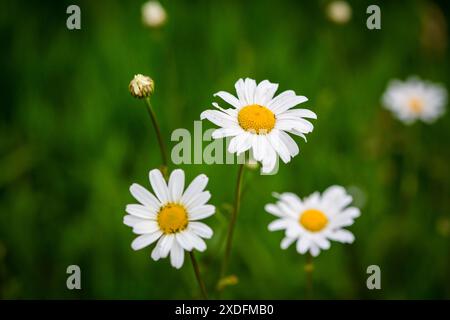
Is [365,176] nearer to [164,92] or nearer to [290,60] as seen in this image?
[290,60]

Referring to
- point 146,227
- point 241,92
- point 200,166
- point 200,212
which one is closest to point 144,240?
point 146,227

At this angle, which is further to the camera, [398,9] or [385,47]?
[398,9]

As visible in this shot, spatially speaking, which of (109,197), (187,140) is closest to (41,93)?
(109,197)

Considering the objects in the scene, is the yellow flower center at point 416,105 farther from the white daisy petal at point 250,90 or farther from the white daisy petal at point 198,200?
the white daisy petal at point 198,200

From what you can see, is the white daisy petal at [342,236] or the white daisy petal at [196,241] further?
the white daisy petal at [342,236]

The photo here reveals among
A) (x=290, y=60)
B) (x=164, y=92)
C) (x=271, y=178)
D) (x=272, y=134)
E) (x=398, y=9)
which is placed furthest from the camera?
(x=398, y=9)

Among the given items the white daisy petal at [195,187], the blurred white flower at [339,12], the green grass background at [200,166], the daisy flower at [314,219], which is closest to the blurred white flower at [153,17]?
the green grass background at [200,166]

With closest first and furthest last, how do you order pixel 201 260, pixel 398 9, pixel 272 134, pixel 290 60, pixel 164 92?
pixel 272 134 → pixel 201 260 → pixel 164 92 → pixel 290 60 → pixel 398 9

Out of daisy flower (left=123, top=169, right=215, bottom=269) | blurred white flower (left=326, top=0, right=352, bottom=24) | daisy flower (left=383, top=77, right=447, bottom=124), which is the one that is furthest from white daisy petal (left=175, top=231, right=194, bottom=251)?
blurred white flower (left=326, top=0, right=352, bottom=24)
